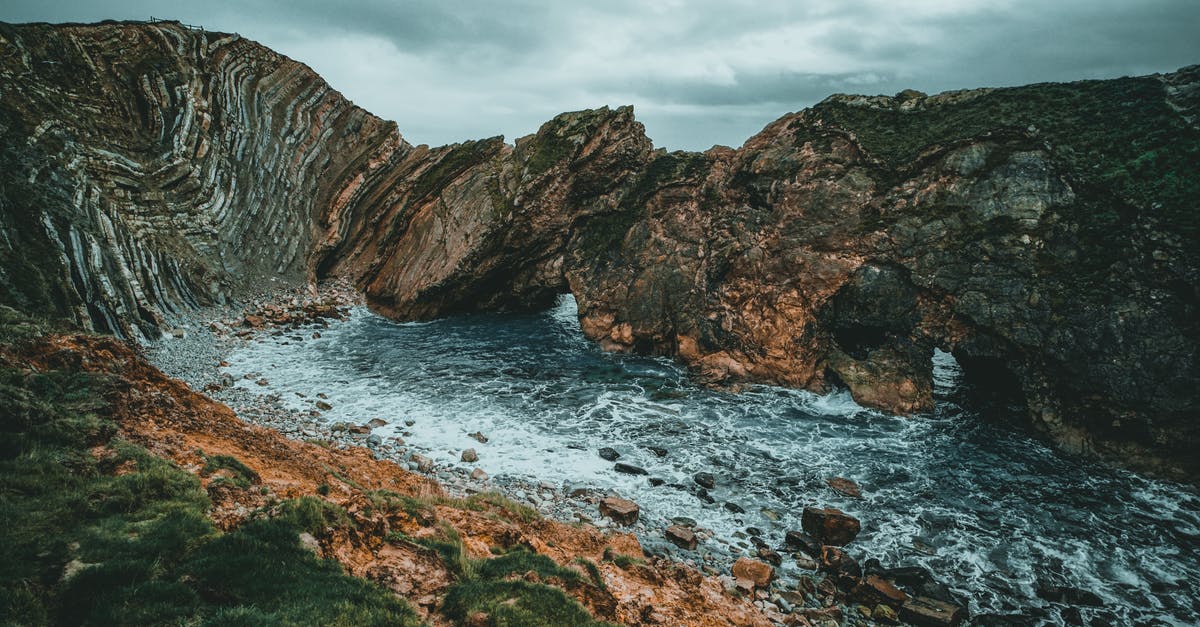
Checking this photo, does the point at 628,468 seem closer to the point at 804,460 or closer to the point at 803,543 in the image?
the point at 803,543

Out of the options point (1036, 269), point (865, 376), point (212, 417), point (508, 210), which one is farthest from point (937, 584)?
point (508, 210)

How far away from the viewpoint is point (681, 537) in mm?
16219

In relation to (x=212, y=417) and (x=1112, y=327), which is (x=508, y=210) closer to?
(x=212, y=417)

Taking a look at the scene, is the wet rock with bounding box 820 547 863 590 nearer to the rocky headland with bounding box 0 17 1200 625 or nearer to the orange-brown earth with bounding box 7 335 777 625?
the rocky headland with bounding box 0 17 1200 625

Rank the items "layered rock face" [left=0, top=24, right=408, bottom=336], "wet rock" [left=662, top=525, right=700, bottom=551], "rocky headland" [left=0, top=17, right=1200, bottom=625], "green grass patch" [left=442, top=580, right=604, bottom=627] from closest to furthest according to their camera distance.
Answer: "green grass patch" [left=442, top=580, right=604, bottom=627], "rocky headland" [left=0, top=17, right=1200, bottom=625], "wet rock" [left=662, top=525, right=700, bottom=551], "layered rock face" [left=0, top=24, right=408, bottom=336]

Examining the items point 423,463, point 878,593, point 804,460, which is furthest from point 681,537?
point 423,463

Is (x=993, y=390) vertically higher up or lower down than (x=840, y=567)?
higher up

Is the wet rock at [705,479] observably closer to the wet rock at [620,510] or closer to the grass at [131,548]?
the wet rock at [620,510]

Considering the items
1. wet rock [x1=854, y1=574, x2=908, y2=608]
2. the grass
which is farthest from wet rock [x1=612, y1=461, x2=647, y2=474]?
the grass

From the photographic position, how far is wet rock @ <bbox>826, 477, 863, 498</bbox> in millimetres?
19391

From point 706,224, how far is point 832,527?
22.1 m

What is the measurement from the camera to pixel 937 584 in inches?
589

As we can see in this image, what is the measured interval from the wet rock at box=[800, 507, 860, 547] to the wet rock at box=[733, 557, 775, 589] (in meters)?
2.60

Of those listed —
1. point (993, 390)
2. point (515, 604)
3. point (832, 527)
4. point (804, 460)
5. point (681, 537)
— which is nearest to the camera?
point (515, 604)
